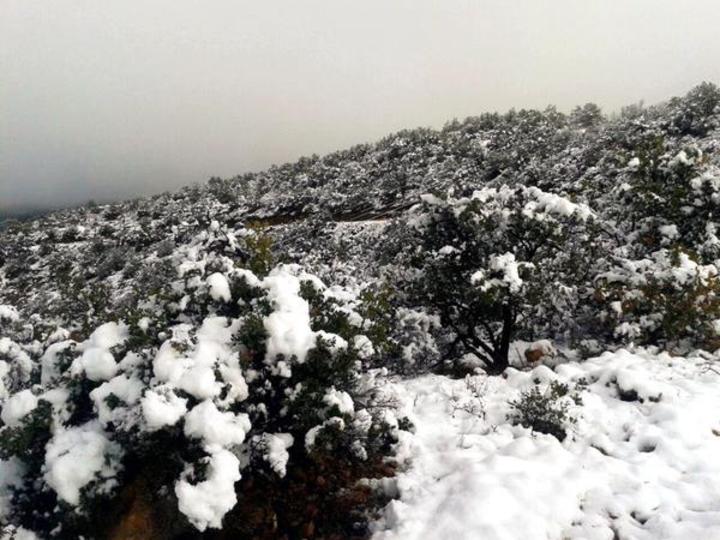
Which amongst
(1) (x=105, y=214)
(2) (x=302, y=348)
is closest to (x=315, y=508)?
(2) (x=302, y=348)

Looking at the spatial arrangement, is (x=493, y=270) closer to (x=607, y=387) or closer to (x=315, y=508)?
(x=607, y=387)

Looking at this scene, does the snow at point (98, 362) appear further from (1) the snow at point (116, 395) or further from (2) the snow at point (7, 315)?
(2) the snow at point (7, 315)

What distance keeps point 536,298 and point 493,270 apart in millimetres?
1025

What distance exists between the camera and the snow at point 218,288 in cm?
611

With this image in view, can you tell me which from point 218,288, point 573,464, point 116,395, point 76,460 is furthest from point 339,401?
point 573,464

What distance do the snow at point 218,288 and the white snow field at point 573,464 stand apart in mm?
2706

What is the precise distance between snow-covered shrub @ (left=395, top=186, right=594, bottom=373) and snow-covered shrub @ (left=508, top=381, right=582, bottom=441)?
2.33 m

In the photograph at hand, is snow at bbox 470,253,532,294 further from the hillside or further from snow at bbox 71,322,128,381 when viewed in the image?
snow at bbox 71,322,128,381

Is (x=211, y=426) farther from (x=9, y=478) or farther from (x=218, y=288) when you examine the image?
(x=9, y=478)

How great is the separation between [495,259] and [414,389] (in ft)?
9.02

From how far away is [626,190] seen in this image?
11.7 m

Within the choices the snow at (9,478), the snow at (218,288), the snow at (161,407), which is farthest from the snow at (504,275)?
the snow at (9,478)

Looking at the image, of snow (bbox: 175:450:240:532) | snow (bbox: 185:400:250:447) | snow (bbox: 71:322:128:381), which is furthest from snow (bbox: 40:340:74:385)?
snow (bbox: 175:450:240:532)

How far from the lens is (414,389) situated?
834 centimetres
